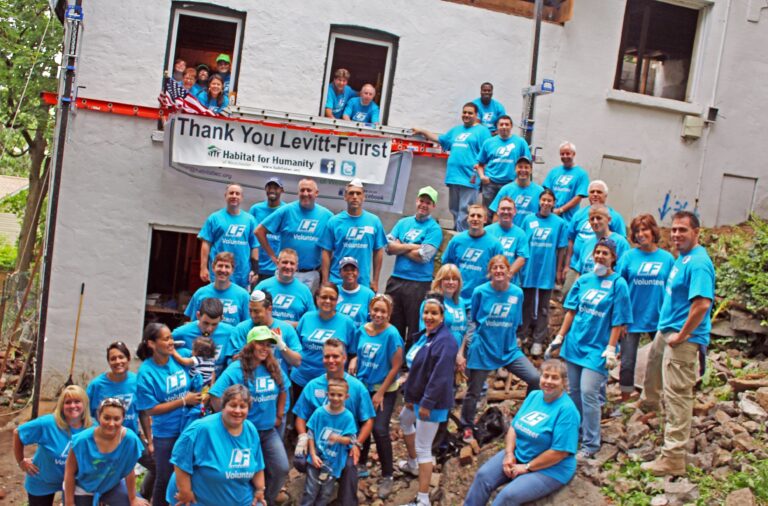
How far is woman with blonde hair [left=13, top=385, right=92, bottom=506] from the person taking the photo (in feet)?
23.5

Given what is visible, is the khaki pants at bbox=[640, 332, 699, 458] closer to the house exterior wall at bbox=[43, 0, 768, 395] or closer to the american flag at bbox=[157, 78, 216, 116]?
the house exterior wall at bbox=[43, 0, 768, 395]

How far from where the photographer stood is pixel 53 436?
722cm

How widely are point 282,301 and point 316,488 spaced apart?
1990 mm

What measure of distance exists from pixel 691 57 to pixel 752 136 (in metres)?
1.74

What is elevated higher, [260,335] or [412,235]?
[412,235]

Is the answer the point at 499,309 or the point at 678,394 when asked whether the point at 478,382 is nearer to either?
the point at 499,309

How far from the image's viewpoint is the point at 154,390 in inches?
293

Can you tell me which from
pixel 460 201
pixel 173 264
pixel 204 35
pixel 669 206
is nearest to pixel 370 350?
pixel 460 201

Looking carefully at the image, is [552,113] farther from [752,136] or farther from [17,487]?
[17,487]

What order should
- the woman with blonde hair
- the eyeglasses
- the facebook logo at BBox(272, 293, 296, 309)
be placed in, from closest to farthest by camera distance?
the eyeglasses
the woman with blonde hair
the facebook logo at BBox(272, 293, 296, 309)

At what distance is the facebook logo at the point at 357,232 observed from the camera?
384 inches

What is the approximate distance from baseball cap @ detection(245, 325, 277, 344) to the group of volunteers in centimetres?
1

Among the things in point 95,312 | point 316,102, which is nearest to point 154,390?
point 95,312

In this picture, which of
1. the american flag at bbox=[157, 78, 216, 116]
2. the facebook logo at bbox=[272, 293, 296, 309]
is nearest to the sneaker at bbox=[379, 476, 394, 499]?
the facebook logo at bbox=[272, 293, 296, 309]
